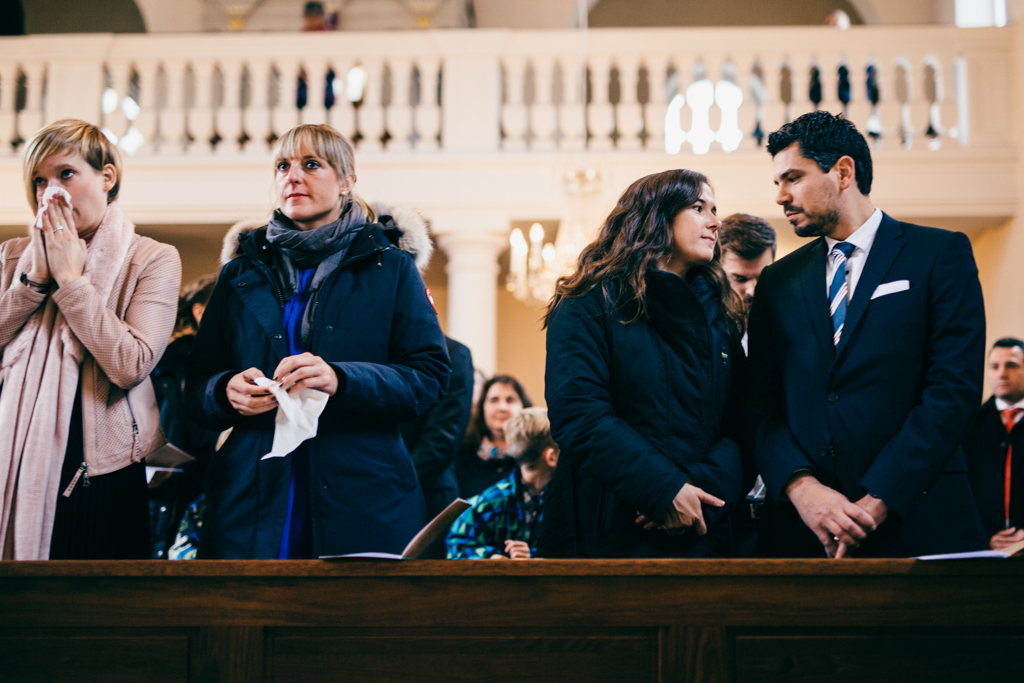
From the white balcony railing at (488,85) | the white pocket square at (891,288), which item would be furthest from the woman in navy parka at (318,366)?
the white balcony railing at (488,85)

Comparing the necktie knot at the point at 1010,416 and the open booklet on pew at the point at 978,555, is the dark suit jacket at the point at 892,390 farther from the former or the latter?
the necktie knot at the point at 1010,416

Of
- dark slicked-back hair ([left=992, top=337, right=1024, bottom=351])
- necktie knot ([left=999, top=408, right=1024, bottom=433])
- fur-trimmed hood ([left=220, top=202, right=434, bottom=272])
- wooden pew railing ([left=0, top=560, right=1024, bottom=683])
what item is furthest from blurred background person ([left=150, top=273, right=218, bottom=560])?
dark slicked-back hair ([left=992, top=337, right=1024, bottom=351])

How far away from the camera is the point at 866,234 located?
179cm

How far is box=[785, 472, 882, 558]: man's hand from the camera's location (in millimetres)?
1534

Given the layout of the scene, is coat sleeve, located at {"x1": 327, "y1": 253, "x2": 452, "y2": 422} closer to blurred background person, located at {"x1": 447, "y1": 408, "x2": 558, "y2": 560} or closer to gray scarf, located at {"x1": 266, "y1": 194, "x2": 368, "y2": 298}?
gray scarf, located at {"x1": 266, "y1": 194, "x2": 368, "y2": 298}

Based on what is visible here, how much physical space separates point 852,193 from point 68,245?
1623 mm

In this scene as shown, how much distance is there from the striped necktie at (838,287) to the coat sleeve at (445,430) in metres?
1.13

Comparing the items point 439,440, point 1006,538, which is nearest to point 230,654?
point 439,440

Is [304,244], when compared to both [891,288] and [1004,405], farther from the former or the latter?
[1004,405]

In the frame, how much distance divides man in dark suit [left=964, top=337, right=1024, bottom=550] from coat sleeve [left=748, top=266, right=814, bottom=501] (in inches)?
88.3

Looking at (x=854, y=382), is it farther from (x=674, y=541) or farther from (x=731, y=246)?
(x=731, y=246)

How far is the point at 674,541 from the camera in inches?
65.8

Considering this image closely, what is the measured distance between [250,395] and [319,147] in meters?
0.58

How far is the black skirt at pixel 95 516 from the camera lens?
5.65 ft
